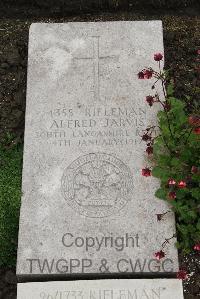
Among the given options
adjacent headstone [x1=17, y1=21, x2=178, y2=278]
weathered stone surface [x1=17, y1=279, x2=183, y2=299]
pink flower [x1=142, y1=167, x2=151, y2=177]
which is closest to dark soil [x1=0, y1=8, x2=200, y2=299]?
adjacent headstone [x1=17, y1=21, x2=178, y2=278]

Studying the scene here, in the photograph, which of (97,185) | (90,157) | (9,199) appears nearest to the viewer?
(97,185)

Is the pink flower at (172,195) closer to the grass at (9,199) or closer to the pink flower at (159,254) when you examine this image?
the pink flower at (159,254)

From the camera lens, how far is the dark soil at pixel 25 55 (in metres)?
5.20

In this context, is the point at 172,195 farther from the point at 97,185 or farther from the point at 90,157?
the point at 90,157

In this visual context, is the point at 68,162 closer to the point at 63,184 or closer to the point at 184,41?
the point at 63,184

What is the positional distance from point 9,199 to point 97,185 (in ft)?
2.56

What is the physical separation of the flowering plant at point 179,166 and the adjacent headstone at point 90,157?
11 cm

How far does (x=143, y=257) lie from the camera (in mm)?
4199

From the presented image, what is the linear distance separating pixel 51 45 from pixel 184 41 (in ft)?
4.60

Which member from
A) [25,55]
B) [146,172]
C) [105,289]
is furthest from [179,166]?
[25,55]

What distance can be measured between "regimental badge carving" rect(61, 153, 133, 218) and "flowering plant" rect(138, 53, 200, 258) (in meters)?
Result: 0.26

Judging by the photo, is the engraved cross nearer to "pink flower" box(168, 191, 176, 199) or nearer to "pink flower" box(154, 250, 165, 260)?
"pink flower" box(168, 191, 176, 199)

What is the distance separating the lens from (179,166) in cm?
431

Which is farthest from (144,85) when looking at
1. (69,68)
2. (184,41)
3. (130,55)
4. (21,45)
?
(21,45)
